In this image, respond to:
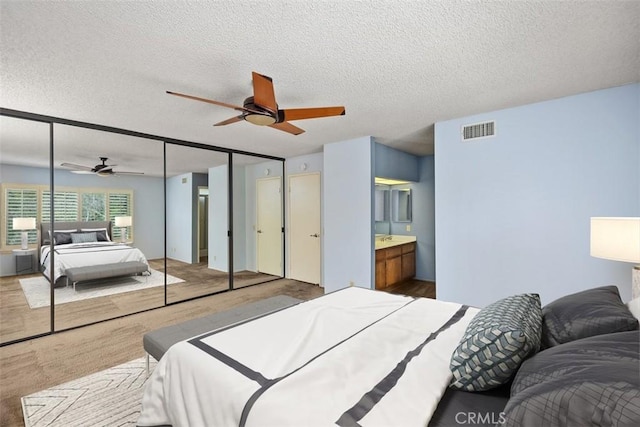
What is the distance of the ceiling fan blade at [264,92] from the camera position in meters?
2.02

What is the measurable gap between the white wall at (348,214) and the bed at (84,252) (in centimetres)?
276

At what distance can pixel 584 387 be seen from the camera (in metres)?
0.72

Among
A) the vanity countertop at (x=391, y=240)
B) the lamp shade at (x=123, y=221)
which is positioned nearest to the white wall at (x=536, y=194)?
the vanity countertop at (x=391, y=240)

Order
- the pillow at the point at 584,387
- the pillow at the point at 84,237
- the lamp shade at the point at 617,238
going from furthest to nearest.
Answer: the pillow at the point at 84,237
the lamp shade at the point at 617,238
the pillow at the point at 584,387

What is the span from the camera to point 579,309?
1.24 m

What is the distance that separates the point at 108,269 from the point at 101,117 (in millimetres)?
1943

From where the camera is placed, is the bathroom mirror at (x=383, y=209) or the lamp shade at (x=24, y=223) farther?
the bathroom mirror at (x=383, y=209)

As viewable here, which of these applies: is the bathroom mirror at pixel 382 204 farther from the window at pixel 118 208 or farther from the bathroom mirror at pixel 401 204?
the window at pixel 118 208

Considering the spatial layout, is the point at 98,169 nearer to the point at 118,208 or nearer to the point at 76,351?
the point at 118,208

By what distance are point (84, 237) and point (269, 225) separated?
10.4 ft

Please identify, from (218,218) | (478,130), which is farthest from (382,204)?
(218,218)

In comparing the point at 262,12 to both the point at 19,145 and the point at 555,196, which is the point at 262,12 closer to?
the point at 555,196

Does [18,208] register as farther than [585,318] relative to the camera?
Yes

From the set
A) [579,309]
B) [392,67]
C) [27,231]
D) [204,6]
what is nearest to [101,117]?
[27,231]
